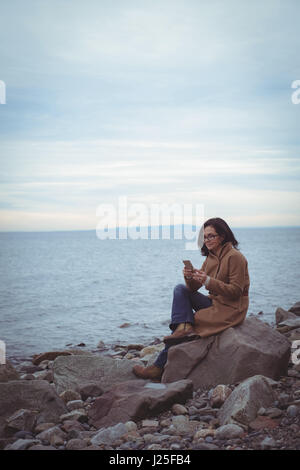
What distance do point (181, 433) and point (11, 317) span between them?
15.3m

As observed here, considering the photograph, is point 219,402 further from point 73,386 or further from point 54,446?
point 73,386

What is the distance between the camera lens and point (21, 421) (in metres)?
5.44

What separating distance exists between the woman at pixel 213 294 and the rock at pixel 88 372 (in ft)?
1.85

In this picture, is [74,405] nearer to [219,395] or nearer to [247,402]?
[219,395]

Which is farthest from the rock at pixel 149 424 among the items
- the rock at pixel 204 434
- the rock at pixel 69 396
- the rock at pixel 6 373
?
the rock at pixel 6 373

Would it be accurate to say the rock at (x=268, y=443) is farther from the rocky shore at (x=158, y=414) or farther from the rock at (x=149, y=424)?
the rock at (x=149, y=424)

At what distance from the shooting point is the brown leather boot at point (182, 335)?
21.5 ft

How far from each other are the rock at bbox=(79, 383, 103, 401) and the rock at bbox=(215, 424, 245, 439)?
2546mm

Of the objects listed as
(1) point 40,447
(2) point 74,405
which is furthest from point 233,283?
(1) point 40,447

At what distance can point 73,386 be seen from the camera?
23.2ft

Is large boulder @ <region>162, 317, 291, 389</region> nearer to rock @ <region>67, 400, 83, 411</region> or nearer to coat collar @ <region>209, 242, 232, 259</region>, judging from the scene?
coat collar @ <region>209, 242, 232, 259</region>
